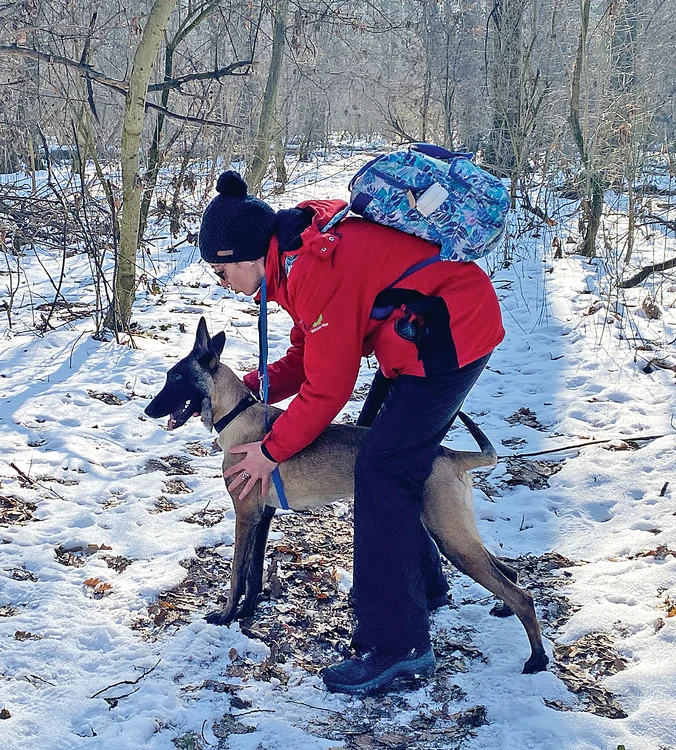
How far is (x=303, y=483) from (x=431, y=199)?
151 cm

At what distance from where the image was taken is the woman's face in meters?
3.01

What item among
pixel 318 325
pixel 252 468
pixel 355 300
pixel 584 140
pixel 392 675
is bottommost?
pixel 392 675

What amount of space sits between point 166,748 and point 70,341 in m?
5.46

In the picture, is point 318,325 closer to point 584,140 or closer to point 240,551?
point 240,551

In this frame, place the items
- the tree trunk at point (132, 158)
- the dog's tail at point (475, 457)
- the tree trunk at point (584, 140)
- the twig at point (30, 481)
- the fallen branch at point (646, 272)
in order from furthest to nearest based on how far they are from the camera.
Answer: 1. the tree trunk at point (584, 140)
2. the fallen branch at point (646, 272)
3. the tree trunk at point (132, 158)
4. the twig at point (30, 481)
5. the dog's tail at point (475, 457)

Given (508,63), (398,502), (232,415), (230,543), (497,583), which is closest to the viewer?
(398,502)

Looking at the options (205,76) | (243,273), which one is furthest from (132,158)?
(243,273)

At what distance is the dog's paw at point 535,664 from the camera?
324cm

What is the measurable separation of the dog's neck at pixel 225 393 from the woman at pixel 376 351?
578mm

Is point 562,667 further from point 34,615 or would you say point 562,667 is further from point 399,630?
point 34,615

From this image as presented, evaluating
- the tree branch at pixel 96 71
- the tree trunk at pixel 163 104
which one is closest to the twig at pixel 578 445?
the tree branch at pixel 96 71

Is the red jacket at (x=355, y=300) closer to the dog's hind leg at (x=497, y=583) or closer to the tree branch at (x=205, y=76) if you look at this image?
the dog's hind leg at (x=497, y=583)

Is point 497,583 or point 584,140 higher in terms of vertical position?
point 584,140

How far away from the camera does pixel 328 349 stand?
2.74m
